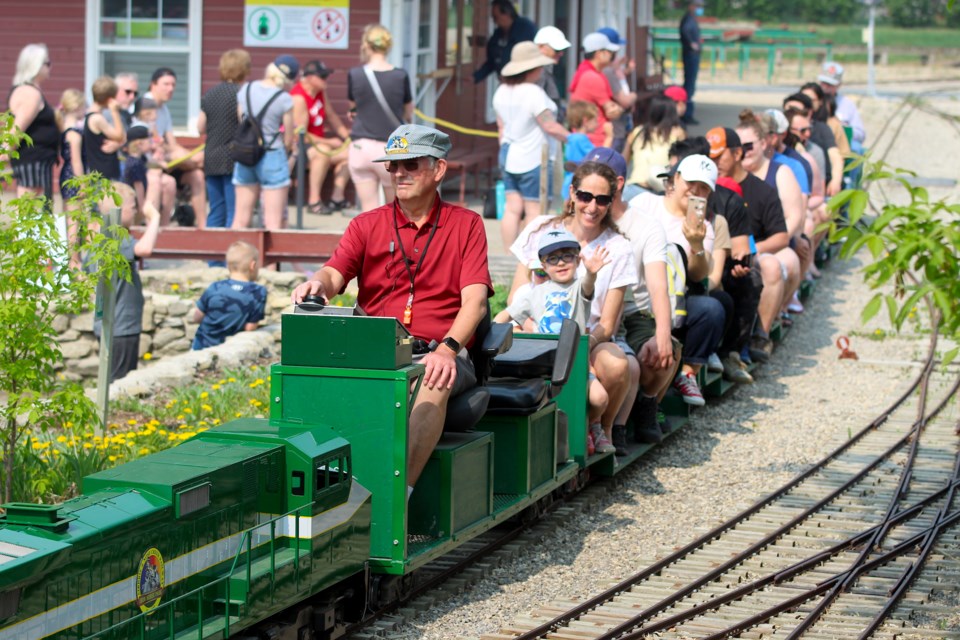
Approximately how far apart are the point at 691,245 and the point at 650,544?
2.82 m

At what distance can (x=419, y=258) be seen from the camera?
7582 millimetres

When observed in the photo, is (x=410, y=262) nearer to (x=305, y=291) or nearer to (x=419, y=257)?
(x=419, y=257)

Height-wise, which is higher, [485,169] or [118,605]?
[485,169]

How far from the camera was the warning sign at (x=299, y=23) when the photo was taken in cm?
1830

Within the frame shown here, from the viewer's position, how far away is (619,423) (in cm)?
1030

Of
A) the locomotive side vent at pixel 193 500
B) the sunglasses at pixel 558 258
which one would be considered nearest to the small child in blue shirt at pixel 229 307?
the sunglasses at pixel 558 258

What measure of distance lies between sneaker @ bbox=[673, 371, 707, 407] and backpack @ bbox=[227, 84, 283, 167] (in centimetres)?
550

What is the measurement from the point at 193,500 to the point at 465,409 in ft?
6.20

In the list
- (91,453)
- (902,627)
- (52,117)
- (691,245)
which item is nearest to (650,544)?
(902,627)

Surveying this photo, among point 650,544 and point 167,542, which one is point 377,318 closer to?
point 167,542

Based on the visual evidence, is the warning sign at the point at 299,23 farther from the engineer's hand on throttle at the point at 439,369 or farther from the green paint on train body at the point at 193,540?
the green paint on train body at the point at 193,540

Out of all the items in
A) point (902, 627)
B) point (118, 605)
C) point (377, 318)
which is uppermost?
point (377, 318)

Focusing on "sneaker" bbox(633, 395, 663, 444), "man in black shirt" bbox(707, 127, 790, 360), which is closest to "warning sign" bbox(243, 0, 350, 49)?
"man in black shirt" bbox(707, 127, 790, 360)

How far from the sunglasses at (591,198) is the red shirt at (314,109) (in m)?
8.62
